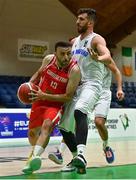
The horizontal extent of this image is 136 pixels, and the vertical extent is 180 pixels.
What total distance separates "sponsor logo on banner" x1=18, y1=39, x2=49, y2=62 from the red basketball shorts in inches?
432

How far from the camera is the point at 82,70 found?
4.60 m

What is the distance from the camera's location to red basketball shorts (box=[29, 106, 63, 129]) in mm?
4302

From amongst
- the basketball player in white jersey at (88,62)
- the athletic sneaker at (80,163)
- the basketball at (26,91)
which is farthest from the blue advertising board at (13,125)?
the athletic sneaker at (80,163)

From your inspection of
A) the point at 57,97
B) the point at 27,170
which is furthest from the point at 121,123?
the point at 27,170

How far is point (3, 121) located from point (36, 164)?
533 cm

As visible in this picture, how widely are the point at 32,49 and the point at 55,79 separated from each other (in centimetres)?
1117

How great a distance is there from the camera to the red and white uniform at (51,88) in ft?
14.6

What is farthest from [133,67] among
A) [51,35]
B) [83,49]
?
[83,49]

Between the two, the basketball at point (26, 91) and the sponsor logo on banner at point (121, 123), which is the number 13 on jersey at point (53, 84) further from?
the sponsor logo on banner at point (121, 123)

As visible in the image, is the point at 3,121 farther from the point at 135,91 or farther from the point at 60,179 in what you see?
the point at 135,91

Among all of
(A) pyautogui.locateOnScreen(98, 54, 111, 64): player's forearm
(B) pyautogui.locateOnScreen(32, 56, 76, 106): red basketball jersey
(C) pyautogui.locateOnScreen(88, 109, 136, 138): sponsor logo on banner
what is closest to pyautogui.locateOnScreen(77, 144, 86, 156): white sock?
(B) pyautogui.locateOnScreen(32, 56, 76, 106): red basketball jersey

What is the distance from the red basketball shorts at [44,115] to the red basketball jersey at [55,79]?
0.06 metres

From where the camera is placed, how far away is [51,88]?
14.8 ft

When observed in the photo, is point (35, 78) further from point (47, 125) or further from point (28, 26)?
point (28, 26)
